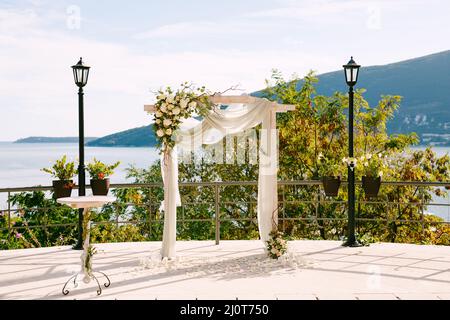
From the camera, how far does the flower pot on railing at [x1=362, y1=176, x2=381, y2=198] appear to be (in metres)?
9.12

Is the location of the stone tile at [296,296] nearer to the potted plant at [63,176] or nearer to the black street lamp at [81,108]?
the black street lamp at [81,108]

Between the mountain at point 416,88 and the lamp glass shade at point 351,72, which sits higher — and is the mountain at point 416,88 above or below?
above

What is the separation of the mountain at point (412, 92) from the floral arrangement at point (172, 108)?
2320 cm

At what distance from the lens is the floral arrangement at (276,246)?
7754 mm

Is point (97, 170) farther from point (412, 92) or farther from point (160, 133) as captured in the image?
point (412, 92)

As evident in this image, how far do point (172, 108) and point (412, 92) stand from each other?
33.9m

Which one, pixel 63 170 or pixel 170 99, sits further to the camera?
pixel 63 170

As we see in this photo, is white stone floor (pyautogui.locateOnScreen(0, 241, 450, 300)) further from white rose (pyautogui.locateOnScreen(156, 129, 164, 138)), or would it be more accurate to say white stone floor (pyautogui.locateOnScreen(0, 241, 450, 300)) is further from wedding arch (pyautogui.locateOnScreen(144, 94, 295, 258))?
white rose (pyautogui.locateOnScreen(156, 129, 164, 138))

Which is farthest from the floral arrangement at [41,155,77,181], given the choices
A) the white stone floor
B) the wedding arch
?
the wedding arch

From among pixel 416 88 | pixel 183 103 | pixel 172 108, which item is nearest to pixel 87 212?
pixel 172 108

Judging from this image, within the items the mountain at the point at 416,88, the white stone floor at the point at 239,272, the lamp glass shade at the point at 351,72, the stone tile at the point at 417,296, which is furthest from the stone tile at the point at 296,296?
the mountain at the point at 416,88

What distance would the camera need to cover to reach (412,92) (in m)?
38.7
